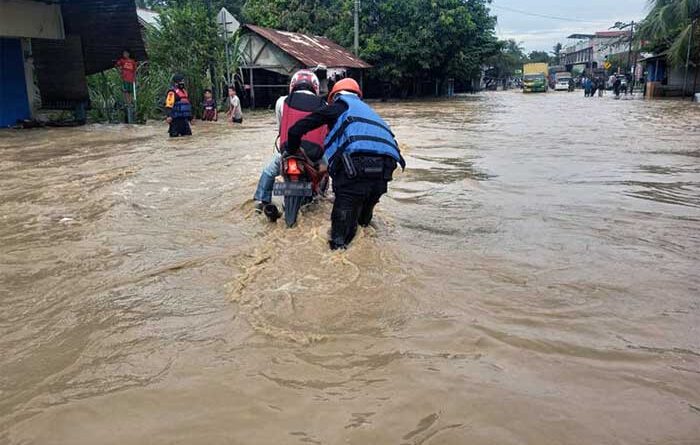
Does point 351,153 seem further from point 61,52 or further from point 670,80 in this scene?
point 670,80

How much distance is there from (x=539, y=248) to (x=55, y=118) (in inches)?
571

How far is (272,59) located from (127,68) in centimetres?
1008

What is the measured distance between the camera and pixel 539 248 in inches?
203

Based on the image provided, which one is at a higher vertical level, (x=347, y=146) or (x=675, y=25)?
(x=675, y=25)

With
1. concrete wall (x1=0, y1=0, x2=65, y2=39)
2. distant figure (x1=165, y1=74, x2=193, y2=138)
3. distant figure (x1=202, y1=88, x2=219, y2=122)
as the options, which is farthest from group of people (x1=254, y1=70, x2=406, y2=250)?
distant figure (x1=202, y1=88, x2=219, y2=122)

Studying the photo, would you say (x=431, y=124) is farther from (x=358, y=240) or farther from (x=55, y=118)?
(x=358, y=240)

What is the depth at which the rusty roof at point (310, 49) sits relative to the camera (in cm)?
2373

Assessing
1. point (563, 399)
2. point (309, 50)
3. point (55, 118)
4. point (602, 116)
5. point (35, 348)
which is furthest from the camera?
point (309, 50)

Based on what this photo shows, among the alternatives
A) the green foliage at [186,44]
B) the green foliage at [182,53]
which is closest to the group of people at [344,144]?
the green foliage at [182,53]

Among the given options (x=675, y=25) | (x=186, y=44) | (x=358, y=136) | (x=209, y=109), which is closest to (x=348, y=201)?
(x=358, y=136)

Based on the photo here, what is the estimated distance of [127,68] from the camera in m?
15.6

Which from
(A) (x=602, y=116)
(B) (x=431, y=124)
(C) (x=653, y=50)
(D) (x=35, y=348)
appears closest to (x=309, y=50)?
(B) (x=431, y=124)

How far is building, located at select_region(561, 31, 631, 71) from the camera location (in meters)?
71.6

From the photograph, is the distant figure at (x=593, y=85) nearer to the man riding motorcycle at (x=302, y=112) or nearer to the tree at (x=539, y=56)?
the man riding motorcycle at (x=302, y=112)
